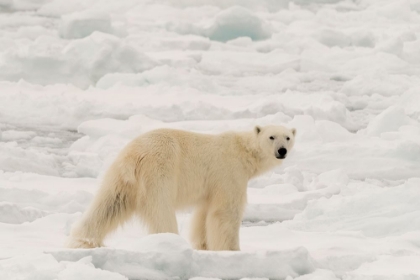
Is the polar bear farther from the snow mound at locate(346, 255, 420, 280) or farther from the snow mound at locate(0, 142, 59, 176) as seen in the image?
the snow mound at locate(0, 142, 59, 176)

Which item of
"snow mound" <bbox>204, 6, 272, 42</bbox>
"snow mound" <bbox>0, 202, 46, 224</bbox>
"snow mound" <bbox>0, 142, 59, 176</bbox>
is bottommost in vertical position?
"snow mound" <bbox>204, 6, 272, 42</bbox>

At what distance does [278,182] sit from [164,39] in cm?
1275

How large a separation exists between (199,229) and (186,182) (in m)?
0.52

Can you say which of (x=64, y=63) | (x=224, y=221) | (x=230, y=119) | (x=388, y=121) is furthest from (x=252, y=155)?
(x=64, y=63)

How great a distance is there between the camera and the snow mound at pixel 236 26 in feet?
59.5

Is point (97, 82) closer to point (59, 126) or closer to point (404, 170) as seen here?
point (59, 126)

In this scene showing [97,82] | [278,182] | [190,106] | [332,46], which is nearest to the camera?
[278,182]

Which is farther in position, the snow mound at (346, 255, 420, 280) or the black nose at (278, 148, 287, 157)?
the black nose at (278, 148, 287, 157)

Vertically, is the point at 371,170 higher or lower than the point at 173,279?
lower

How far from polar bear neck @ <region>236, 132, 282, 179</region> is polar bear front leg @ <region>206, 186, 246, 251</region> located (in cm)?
26

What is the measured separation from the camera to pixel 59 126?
10359 mm

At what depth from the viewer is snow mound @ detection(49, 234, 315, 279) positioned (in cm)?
278

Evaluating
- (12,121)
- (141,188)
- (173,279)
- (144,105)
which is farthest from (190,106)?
(173,279)

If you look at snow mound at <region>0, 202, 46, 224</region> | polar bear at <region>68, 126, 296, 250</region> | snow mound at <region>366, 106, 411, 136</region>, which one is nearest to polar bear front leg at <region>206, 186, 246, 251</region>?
polar bear at <region>68, 126, 296, 250</region>
